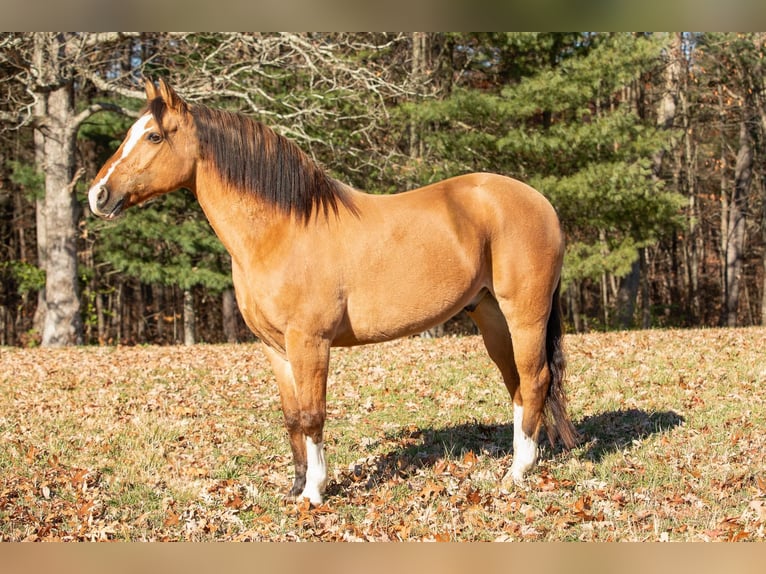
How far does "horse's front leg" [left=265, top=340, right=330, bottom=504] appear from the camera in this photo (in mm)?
4637

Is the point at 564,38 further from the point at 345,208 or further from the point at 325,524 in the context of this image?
the point at 325,524

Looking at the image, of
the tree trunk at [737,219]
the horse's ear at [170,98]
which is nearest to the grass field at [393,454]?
the horse's ear at [170,98]

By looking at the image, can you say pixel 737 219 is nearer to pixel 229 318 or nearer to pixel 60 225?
pixel 229 318

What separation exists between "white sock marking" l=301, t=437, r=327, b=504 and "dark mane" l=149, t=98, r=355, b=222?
1556 millimetres

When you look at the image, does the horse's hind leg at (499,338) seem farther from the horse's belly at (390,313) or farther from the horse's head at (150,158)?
the horse's head at (150,158)

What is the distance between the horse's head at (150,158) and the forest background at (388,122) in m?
7.99

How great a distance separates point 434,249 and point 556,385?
5.11 ft

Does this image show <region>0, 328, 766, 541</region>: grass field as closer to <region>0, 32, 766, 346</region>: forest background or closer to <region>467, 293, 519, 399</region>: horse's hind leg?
<region>467, 293, 519, 399</region>: horse's hind leg

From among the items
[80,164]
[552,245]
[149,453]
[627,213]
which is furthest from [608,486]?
[80,164]

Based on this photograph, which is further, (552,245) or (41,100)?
(41,100)

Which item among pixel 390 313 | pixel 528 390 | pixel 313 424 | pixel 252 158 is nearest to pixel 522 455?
pixel 528 390

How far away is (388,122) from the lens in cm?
1638

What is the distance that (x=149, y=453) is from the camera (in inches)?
240

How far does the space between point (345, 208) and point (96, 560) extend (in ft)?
9.71
